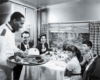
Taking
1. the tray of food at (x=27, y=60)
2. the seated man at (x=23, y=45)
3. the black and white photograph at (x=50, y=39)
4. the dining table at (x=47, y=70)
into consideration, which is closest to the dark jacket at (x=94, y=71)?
the black and white photograph at (x=50, y=39)

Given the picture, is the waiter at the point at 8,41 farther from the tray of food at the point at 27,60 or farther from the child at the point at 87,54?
the child at the point at 87,54

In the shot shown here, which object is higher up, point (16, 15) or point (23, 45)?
point (16, 15)

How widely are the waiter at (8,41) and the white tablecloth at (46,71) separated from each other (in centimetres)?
18

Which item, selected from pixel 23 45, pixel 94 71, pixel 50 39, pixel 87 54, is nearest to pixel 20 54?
pixel 23 45

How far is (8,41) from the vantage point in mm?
1087

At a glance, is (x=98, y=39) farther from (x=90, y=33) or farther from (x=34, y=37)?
(x=34, y=37)

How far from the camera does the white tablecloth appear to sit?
1051 mm

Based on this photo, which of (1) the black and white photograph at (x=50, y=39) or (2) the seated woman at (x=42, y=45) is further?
(2) the seated woman at (x=42, y=45)

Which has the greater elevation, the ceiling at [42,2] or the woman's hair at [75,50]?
the ceiling at [42,2]

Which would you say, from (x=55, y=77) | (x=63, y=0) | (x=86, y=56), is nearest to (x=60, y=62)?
(x=55, y=77)

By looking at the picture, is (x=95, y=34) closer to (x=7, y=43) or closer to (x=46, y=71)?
(x=46, y=71)

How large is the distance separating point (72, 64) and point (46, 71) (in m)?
0.30

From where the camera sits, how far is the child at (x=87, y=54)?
1.15 m

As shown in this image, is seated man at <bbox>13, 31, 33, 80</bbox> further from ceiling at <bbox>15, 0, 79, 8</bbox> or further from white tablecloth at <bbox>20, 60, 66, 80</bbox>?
ceiling at <bbox>15, 0, 79, 8</bbox>
